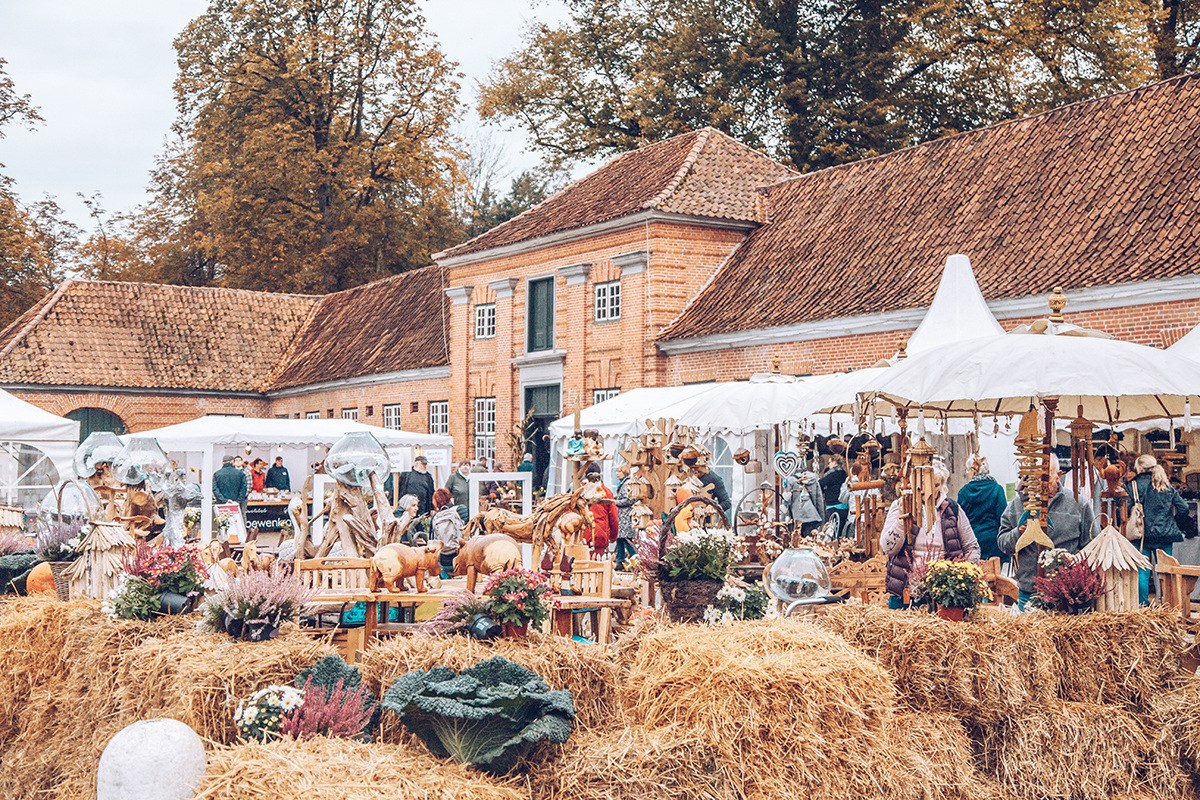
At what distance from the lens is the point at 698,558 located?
7750mm

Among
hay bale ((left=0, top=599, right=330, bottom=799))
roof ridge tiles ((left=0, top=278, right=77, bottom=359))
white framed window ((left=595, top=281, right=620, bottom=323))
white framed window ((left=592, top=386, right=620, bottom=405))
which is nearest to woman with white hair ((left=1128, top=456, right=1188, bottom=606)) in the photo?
hay bale ((left=0, top=599, right=330, bottom=799))

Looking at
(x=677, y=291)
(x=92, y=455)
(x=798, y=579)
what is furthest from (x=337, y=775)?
(x=677, y=291)

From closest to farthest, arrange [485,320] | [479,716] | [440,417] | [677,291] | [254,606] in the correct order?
[479,716], [254,606], [677,291], [485,320], [440,417]

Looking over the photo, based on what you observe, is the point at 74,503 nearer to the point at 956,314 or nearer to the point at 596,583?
the point at 596,583

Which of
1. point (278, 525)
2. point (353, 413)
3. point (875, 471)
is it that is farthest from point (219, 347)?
point (875, 471)

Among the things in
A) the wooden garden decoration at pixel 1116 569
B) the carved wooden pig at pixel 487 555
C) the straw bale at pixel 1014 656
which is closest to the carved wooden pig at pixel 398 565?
the carved wooden pig at pixel 487 555

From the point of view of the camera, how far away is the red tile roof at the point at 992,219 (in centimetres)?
1758

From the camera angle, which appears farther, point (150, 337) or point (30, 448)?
point (150, 337)

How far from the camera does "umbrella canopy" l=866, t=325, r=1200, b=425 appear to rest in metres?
8.38

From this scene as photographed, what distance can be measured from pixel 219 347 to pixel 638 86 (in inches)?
569

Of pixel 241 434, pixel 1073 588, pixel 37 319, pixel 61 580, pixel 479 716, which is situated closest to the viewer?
pixel 479 716

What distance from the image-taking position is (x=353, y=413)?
35.2 metres

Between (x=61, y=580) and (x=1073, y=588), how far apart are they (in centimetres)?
698

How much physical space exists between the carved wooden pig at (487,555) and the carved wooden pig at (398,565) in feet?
0.81
